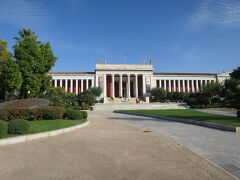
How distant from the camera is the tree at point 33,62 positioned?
3306 centimetres

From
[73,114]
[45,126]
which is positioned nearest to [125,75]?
[73,114]

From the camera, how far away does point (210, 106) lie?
43.6m

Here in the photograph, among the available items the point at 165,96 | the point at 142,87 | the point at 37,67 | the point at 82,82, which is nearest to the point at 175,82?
the point at 142,87

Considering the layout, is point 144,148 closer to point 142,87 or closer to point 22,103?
point 22,103

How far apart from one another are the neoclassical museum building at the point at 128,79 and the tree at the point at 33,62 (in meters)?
38.3

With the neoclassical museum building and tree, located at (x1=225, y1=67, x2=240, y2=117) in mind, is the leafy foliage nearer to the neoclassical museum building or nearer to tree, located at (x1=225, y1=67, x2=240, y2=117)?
the neoclassical museum building

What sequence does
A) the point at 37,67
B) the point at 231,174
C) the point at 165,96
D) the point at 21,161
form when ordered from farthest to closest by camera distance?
the point at 165,96 < the point at 37,67 < the point at 21,161 < the point at 231,174

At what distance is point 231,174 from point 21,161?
5731 mm

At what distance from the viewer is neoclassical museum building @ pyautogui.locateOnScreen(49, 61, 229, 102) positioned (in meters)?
75.1

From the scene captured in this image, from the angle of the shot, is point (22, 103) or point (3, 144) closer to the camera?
point (3, 144)

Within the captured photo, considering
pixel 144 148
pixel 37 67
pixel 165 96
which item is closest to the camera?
pixel 144 148

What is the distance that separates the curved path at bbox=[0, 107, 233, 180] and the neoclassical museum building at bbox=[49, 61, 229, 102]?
207 ft

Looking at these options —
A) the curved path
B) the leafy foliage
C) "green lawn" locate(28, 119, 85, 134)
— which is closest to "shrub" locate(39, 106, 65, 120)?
"green lawn" locate(28, 119, 85, 134)

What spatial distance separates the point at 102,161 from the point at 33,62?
28.8 m
